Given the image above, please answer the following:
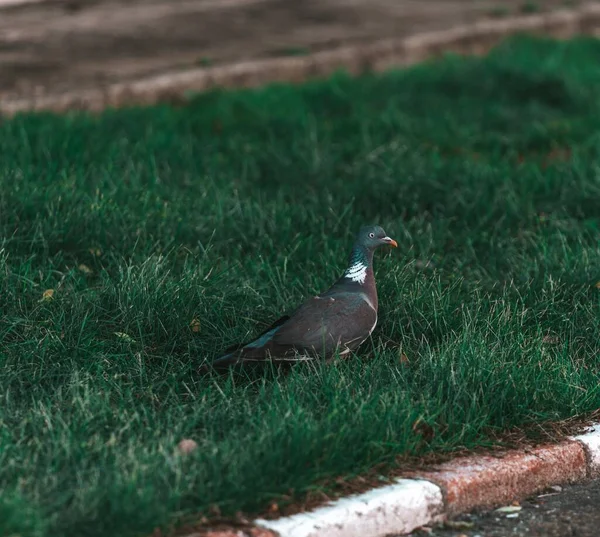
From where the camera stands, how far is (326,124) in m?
8.27

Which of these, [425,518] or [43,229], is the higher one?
[43,229]

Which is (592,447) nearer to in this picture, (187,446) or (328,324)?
(328,324)

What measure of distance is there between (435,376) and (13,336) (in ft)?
6.08

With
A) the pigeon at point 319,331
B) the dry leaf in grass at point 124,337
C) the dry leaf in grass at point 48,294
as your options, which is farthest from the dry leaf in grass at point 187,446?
the dry leaf in grass at point 48,294

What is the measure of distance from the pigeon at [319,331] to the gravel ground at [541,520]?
101 centimetres

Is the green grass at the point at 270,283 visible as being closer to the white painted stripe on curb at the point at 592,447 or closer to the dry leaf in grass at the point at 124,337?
the dry leaf in grass at the point at 124,337

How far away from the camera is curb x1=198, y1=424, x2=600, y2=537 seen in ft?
11.8

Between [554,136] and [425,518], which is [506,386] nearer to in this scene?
[425,518]

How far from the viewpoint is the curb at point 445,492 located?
11.8 ft

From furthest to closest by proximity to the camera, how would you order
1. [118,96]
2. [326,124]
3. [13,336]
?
[118,96], [326,124], [13,336]

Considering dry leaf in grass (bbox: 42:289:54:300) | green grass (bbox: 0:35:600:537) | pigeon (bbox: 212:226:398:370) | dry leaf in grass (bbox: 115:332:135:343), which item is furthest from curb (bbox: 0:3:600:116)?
pigeon (bbox: 212:226:398:370)

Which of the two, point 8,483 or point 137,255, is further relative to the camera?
point 137,255

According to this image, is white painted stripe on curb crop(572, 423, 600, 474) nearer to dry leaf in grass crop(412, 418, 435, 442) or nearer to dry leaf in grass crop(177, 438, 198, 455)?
dry leaf in grass crop(412, 418, 435, 442)

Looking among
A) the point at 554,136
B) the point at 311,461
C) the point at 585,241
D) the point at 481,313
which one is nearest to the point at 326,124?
the point at 554,136
